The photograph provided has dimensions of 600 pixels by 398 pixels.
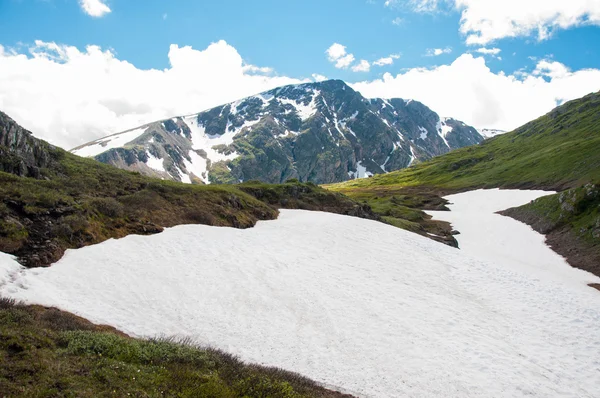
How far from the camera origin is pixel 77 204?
81.7ft

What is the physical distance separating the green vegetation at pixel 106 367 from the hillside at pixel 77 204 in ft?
26.0

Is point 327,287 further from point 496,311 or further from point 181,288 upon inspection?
point 496,311

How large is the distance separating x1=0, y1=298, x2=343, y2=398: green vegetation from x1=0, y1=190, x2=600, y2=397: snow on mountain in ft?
7.75

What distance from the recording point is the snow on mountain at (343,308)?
A: 16.2 meters

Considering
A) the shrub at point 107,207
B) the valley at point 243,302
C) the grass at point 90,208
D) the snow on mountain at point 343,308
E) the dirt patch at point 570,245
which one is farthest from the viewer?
the dirt patch at point 570,245

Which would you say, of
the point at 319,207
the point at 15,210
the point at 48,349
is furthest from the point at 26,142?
the point at 319,207

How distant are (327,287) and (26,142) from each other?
2967 centimetres

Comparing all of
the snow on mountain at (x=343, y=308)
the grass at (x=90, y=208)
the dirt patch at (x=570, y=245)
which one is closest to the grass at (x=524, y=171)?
the dirt patch at (x=570, y=245)

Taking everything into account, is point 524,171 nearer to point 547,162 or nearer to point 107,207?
point 547,162

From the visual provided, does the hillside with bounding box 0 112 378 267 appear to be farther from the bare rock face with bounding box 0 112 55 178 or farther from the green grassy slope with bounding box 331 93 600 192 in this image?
the green grassy slope with bounding box 331 93 600 192

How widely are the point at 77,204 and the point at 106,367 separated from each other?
18.3 meters

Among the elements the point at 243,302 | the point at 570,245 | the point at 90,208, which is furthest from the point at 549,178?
the point at 90,208

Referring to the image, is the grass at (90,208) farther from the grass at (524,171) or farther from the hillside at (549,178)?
the hillside at (549,178)

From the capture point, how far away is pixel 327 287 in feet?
78.9
